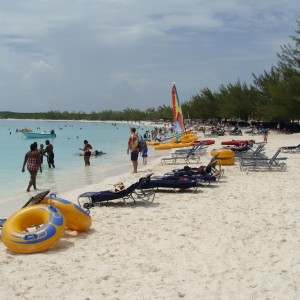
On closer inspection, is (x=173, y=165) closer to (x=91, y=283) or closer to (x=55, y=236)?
(x=55, y=236)

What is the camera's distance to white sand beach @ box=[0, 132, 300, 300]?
14.1ft

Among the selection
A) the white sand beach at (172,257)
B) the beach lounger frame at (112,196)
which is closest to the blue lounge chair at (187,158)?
the beach lounger frame at (112,196)

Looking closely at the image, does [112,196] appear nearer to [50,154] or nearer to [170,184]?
[170,184]

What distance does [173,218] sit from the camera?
728 centimetres

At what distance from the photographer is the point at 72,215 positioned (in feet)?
21.0

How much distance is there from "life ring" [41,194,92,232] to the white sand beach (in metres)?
0.14

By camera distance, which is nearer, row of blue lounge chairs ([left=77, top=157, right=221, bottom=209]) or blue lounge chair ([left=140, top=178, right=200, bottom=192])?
row of blue lounge chairs ([left=77, top=157, right=221, bottom=209])

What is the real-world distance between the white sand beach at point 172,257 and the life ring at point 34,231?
0.13 m

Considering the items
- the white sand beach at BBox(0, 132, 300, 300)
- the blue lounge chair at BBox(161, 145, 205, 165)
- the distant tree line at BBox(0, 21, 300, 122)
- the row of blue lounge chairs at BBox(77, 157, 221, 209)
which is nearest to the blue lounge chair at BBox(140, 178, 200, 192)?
the row of blue lounge chairs at BBox(77, 157, 221, 209)

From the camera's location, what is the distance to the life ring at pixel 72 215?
6.39 metres

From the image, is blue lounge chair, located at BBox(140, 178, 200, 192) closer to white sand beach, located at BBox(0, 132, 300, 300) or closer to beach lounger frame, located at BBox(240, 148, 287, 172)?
white sand beach, located at BBox(0, 132, 300, 300)

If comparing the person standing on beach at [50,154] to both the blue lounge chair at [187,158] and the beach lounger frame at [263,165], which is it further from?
the beach lounger frame at [263,165]

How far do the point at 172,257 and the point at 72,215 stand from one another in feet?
6.19

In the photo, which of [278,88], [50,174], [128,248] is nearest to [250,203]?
[128,248]
